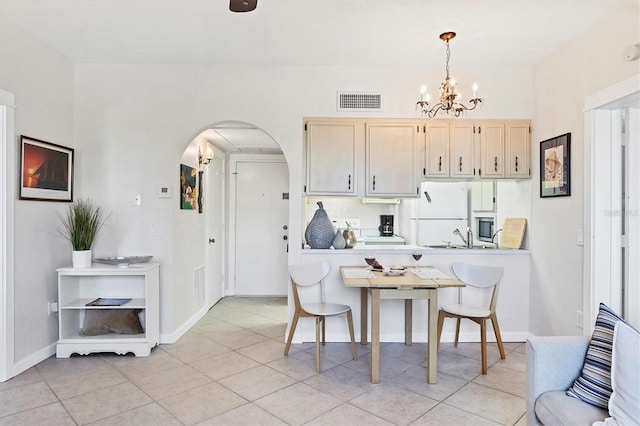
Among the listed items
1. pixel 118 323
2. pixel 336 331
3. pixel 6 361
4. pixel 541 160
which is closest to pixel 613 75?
pixel 541 160

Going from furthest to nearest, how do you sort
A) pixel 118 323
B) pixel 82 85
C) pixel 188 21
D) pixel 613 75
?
pixel 82 85
pixel 118 323
pixel 188 21
pixel 613 75

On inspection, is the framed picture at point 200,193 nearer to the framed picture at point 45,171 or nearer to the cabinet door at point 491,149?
the framed picture at point 45,171

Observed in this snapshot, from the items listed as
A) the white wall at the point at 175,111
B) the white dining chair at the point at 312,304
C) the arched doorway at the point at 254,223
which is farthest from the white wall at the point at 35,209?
the arched doorway at the point at 254,223

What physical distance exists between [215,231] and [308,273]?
2.21m

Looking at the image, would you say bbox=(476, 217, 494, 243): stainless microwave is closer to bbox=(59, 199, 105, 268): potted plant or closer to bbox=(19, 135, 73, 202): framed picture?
bbox=(59, 199, 105, 268): potted plant

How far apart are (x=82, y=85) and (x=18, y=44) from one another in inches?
27.6

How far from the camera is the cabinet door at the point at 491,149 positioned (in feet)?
12.4

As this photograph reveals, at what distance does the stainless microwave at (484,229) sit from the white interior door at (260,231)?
106 inches

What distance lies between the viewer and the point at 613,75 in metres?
2.70

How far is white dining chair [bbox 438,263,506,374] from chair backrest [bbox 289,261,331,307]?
107cm

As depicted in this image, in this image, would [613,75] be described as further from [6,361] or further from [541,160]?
[6,361]

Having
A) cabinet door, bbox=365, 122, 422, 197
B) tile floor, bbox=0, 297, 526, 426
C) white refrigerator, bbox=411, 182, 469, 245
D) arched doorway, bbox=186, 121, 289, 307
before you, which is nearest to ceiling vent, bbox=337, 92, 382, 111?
cabinet door, bbox=365, 122, 422, 197

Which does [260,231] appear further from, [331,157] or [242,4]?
[242,4]

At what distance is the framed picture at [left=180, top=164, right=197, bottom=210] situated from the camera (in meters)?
3.97
